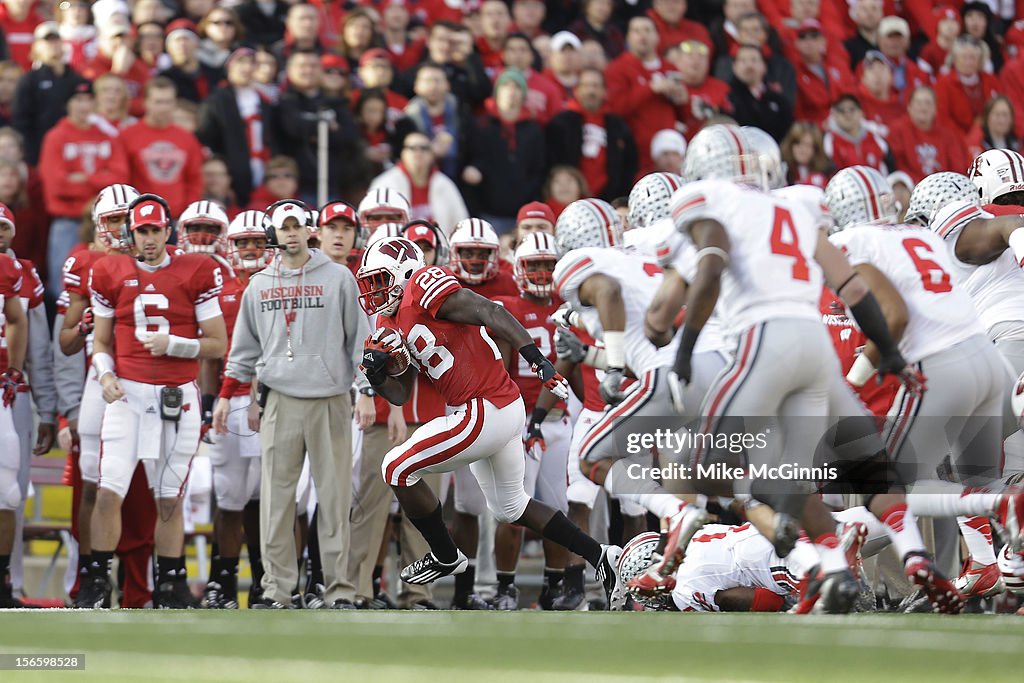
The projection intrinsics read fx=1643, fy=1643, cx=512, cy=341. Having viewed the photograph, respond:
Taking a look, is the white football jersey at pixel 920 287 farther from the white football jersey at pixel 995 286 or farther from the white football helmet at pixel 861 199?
the white football helmet at pixel 861 199

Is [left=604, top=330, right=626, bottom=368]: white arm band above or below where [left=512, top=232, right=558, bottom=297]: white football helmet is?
below

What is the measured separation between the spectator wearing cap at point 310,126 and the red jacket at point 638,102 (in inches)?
101

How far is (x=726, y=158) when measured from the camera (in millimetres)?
7344

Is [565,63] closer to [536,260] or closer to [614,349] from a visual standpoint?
[536,260]

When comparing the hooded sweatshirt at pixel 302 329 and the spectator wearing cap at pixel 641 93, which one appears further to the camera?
the spectator wearing cap at pixel 641 93

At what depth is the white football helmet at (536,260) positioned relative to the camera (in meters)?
10.2

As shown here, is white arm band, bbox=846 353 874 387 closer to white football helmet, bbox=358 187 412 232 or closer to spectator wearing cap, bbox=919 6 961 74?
white football helmet, bbox=358 187 412 232

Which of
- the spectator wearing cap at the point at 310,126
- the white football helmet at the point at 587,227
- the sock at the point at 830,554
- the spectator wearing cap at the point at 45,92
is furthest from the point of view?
the spectator wearing cap at the point at 310,126

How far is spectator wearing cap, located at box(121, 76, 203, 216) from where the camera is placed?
11891 mm

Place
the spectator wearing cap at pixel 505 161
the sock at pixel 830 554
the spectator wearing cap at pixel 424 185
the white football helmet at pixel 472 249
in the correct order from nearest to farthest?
the sock at pixel 830 554 < the white football helmet at pixel 472 249 < the spectator wearing cap at pixel 424 185 < the spectator wearing cap at pixel 505 161

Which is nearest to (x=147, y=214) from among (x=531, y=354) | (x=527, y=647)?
(x=531, y=354)

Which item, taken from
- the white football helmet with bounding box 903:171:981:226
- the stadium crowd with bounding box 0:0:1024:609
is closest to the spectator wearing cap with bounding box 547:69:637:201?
the stadium crowd with bounding box 0:0:1024:609

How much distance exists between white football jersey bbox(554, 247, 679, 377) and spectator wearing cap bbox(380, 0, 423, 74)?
6073 mm

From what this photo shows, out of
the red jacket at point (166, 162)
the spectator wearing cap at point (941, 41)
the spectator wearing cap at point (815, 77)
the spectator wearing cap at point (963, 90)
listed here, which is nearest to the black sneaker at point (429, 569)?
the red jacket at point (166, 162)
